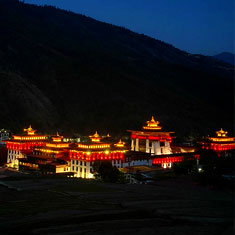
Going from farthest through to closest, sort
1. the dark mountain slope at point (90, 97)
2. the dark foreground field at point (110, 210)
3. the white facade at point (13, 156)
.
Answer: the dark mountain slope at point (90, 97) → the white facade at point (13, 156) → the dark foreground field at point (110, 210)

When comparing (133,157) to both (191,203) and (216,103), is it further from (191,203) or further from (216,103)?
(216,103)

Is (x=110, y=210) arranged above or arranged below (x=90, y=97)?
below

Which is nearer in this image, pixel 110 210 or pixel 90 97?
pixel 110 210

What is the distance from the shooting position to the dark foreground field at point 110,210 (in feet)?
98.1

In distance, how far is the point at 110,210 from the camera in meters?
35.2

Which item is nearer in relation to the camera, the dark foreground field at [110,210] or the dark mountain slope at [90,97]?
the dark foreground field at [110,210]

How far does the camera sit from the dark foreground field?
98.1 ft

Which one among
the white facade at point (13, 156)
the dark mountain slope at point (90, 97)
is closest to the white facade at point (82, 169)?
the white facade at point (13, 156)

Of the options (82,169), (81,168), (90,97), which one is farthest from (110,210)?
(90,97)

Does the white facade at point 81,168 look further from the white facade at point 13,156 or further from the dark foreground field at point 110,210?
the dark foreground field at point 110,210

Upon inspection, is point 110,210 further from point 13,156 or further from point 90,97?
point 90,97

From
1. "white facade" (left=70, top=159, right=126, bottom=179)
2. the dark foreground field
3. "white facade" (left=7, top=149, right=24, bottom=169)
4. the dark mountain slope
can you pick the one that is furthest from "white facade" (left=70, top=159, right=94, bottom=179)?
the dark mountain slope

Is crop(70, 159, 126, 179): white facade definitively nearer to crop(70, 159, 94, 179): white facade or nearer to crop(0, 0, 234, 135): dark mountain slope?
crop(70, 159, 94, 179): white facade

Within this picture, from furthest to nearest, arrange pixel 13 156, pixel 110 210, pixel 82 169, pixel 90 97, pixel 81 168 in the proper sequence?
1. pixel 90 97
2. pixel 13 156
3. pixel 81 168
4. pixel 82 169
5. pixel 110 210
